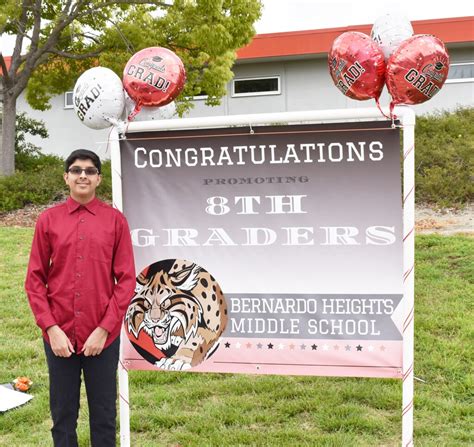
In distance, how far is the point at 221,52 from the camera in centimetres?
1362

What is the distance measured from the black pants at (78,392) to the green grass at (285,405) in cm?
65

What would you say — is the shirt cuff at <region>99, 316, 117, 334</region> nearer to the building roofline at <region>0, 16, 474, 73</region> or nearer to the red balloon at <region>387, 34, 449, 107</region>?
the red balloon at <region>387, 34, 449, 107</region>

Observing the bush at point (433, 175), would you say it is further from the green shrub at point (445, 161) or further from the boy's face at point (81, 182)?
the boy's face at point (81, 182)

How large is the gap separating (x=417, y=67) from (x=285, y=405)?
2.33m

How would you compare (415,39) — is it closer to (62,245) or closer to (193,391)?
(62,245)

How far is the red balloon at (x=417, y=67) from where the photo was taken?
2990mm

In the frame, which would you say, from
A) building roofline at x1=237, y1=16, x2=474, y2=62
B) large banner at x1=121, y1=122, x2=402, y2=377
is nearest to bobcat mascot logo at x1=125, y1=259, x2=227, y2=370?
large banner at x1=121, y1=122, x2=402, y2=377

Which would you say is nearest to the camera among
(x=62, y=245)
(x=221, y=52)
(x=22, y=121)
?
(x=62, y=245)

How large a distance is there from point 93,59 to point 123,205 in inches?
509

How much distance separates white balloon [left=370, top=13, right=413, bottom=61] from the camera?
325 cm

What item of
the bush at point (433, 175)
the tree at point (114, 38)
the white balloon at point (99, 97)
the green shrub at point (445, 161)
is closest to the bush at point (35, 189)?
the bush at point (433, 175)

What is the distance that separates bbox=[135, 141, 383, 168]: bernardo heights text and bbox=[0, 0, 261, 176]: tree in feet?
32.9

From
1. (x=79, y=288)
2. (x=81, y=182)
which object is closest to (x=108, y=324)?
(x=79, y=288)

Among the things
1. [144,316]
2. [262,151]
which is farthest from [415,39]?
[144,316]
